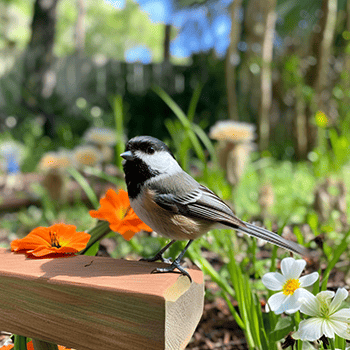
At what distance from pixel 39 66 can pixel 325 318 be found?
6.13m

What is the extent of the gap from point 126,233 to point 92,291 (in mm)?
255

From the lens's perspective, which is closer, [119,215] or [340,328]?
[340,328]

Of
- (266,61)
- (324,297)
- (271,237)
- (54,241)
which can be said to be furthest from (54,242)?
(266,61)

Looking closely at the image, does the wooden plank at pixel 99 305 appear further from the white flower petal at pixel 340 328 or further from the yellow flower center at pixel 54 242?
the white flower petal at pixel 340 328

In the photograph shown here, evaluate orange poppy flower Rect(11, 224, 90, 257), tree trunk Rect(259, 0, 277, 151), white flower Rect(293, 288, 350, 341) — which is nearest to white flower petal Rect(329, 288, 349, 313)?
white flower Rect(293, 288, 350, 341)

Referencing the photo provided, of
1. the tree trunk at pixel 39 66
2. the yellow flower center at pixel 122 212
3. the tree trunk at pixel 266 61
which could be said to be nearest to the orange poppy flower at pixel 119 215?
the yellow flower center at pixel 122 212

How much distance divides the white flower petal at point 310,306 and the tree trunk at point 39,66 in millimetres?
5937

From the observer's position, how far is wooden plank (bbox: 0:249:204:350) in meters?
0.62

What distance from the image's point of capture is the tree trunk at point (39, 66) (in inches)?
227

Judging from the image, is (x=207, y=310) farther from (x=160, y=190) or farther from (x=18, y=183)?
(x=18, y=183)

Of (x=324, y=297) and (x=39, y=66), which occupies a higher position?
(x=39, y=66)

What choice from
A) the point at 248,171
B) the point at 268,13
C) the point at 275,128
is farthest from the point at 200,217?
the point at 275,128

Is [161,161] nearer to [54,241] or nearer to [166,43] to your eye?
[54,241]

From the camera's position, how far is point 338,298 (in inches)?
29.2
